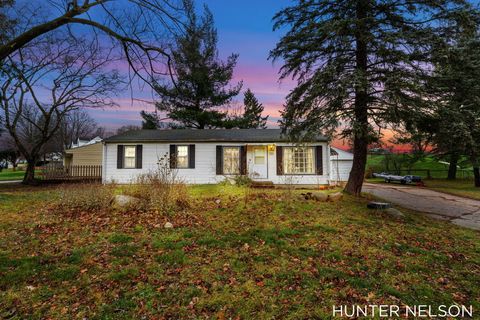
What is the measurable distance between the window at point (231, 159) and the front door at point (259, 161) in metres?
0.84

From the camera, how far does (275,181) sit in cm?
1359

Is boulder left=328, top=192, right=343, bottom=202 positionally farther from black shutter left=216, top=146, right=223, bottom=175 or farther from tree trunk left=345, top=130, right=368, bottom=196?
black shutter left=216, top=146, right=223, bottom=175

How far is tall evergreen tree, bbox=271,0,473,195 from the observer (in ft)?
24.1

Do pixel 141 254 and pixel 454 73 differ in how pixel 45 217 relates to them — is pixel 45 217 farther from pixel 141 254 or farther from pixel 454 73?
pixel 454 73

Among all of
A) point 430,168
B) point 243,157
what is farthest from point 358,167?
point 430,168

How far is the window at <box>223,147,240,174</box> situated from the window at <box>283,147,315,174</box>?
8.79 ft

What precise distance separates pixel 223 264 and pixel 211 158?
33.4ft

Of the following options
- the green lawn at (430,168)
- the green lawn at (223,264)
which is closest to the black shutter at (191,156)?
the green lawn at (223,264)

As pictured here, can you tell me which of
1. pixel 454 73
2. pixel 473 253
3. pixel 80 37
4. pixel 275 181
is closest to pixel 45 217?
pixel 80 37

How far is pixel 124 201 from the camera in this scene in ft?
21.8

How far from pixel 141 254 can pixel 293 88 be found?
27.7 feet

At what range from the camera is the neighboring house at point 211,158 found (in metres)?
13.5

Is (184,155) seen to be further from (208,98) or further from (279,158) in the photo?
(208,98)

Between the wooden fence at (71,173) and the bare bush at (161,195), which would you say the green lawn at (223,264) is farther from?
the wooden fence at (71,173)
